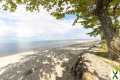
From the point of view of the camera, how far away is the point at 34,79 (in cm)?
1561

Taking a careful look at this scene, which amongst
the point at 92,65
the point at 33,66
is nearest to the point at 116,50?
the point at 92,65

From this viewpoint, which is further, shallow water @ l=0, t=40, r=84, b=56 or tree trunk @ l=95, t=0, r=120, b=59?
shallow water @ l=0, t=40, r=84, b=56

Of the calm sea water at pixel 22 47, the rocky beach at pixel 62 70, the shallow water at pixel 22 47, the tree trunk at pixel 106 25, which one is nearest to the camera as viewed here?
the rocky beach at pixel 62 70

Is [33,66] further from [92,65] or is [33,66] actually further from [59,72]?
[92,65]

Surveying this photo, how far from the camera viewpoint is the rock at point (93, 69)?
41.2 feet

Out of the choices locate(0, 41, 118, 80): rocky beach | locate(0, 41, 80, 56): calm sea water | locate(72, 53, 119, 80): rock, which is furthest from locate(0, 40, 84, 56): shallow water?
locate(72, 53, 119, 80): rock

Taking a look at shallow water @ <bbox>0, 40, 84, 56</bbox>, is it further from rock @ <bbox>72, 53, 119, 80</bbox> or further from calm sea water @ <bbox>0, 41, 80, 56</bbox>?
rock @ <bbox>72, 53, 119, 80</bbox>

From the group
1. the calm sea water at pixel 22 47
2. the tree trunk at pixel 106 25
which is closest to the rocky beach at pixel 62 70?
the tree trunk at pixel 106 25

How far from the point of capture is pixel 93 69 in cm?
1316

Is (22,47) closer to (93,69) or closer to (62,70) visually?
(62,70)

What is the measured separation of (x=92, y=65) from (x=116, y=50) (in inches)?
107

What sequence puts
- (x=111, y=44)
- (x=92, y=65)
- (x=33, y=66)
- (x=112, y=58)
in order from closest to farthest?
(x=92, y=65)
(x=111, y=44)
(x=112, y=58)
(x=33, y=66)

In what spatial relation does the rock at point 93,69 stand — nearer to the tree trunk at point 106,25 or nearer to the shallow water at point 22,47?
the tree trunk at point 106,25

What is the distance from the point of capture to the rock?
494 inches
